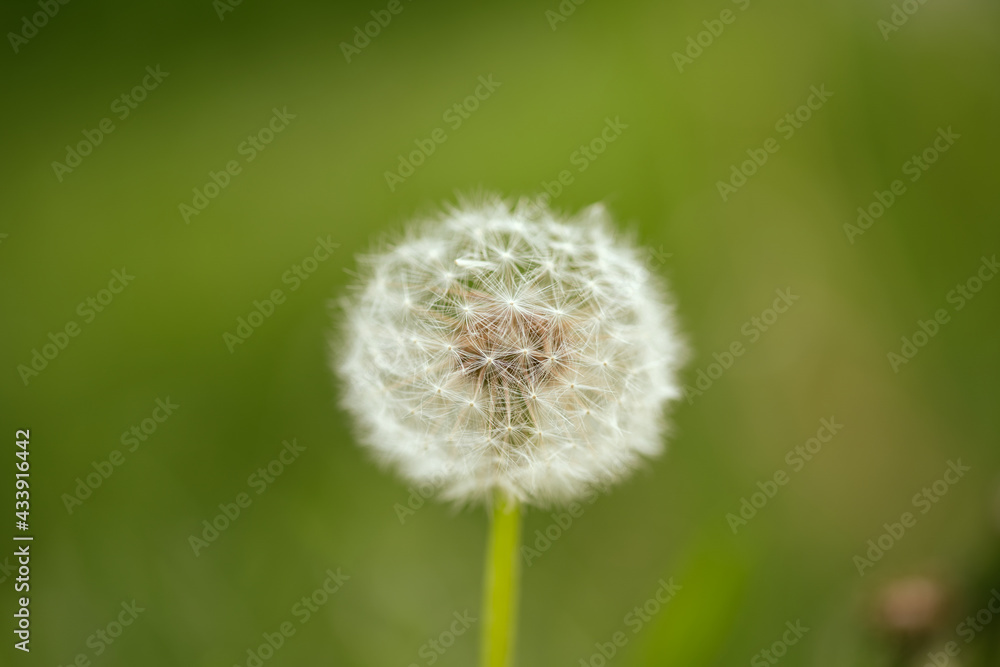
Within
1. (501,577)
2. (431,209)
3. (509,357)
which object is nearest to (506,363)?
(509,357)

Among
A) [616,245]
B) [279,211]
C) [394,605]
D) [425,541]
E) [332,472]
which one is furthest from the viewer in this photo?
[279,211]

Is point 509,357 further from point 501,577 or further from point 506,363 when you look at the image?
point 501,577

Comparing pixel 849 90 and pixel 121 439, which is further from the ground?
pixel 849 90

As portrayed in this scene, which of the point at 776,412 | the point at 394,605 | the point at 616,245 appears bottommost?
the point at 394,605

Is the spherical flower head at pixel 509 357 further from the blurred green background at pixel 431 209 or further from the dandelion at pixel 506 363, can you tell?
the blurred green background at pixel 431 209

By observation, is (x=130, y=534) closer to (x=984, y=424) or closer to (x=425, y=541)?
(x=425, y=541)

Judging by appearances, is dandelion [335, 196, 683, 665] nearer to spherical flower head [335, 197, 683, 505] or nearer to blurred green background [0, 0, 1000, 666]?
spherical flower head [335, 197, 683, 505]

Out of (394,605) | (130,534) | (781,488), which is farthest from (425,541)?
(781,488)

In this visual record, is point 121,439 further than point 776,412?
No

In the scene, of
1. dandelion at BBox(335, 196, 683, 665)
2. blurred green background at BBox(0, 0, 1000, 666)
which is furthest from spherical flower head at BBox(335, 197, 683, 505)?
blurred green background at BBox(0, 0, 1000, 666)

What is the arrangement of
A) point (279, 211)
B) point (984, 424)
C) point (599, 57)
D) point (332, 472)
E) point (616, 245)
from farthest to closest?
1. point (599, 57)
2. point (279, 211)
3. point (984, 424)
4. point (332, 472)
5. point (616, 245)
